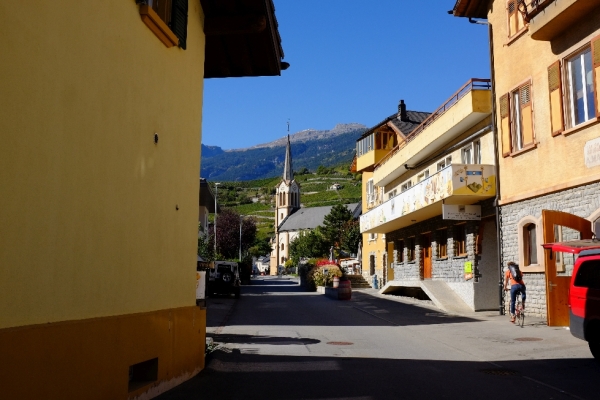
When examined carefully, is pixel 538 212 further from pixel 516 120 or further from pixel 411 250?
pixel 411 250

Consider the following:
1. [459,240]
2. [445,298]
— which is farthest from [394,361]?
[459,240]

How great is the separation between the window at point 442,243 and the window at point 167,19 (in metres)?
20.5

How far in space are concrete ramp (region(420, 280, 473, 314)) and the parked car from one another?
1210 cm

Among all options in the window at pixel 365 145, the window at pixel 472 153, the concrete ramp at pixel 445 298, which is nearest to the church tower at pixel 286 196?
the window at pixel 365 145

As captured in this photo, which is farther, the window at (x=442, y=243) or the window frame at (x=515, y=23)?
the window at (x=442, y=243)

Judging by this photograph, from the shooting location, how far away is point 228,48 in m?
10.6

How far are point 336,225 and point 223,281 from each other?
45.2m

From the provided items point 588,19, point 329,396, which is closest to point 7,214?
point 329,396

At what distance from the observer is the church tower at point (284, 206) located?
13962cm

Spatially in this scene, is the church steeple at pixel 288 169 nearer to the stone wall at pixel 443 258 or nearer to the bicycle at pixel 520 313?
the stone wall at pixel 443 258

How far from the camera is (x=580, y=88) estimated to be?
16.3m

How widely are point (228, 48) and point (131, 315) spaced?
228 inches

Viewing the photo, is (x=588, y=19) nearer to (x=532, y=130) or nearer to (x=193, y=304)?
(x=532, y=130)

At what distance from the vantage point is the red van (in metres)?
9.98
